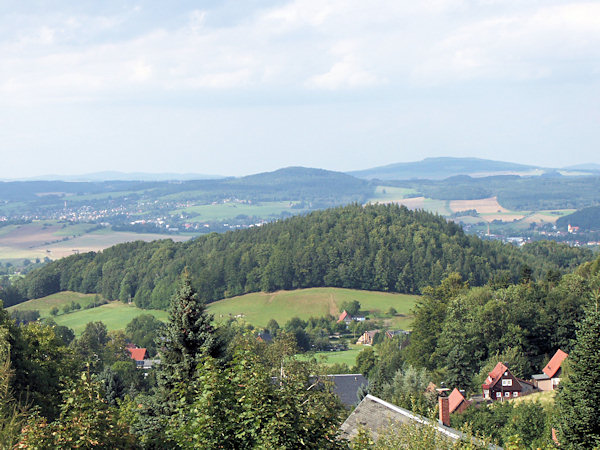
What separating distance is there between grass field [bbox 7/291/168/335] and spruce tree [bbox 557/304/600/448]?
286ft

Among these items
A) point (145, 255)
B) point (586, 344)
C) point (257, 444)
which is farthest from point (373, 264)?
point (257, 444)

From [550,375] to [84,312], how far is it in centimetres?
9266

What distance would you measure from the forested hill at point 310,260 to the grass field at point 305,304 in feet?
15.4

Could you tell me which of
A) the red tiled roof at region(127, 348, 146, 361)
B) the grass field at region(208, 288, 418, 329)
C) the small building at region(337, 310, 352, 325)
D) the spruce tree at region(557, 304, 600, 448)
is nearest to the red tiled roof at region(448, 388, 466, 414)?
the spruce tree at region(557, 304, 600, 448)

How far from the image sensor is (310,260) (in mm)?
141250

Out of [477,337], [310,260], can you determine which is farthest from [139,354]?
[310,260]

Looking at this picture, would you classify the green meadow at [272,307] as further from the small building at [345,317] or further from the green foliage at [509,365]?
the green foliage at [509,365]

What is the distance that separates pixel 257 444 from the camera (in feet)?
46.5

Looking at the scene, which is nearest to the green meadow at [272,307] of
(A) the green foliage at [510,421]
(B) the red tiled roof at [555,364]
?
(B) the red tiled roof at [555,364]

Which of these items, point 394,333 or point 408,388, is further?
point 394,333

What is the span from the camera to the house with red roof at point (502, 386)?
174 feet

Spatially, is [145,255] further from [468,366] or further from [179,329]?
[179,329]

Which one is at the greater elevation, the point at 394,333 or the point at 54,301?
the point at 54,301

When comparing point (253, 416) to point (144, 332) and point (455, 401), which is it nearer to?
point (455, 401)
